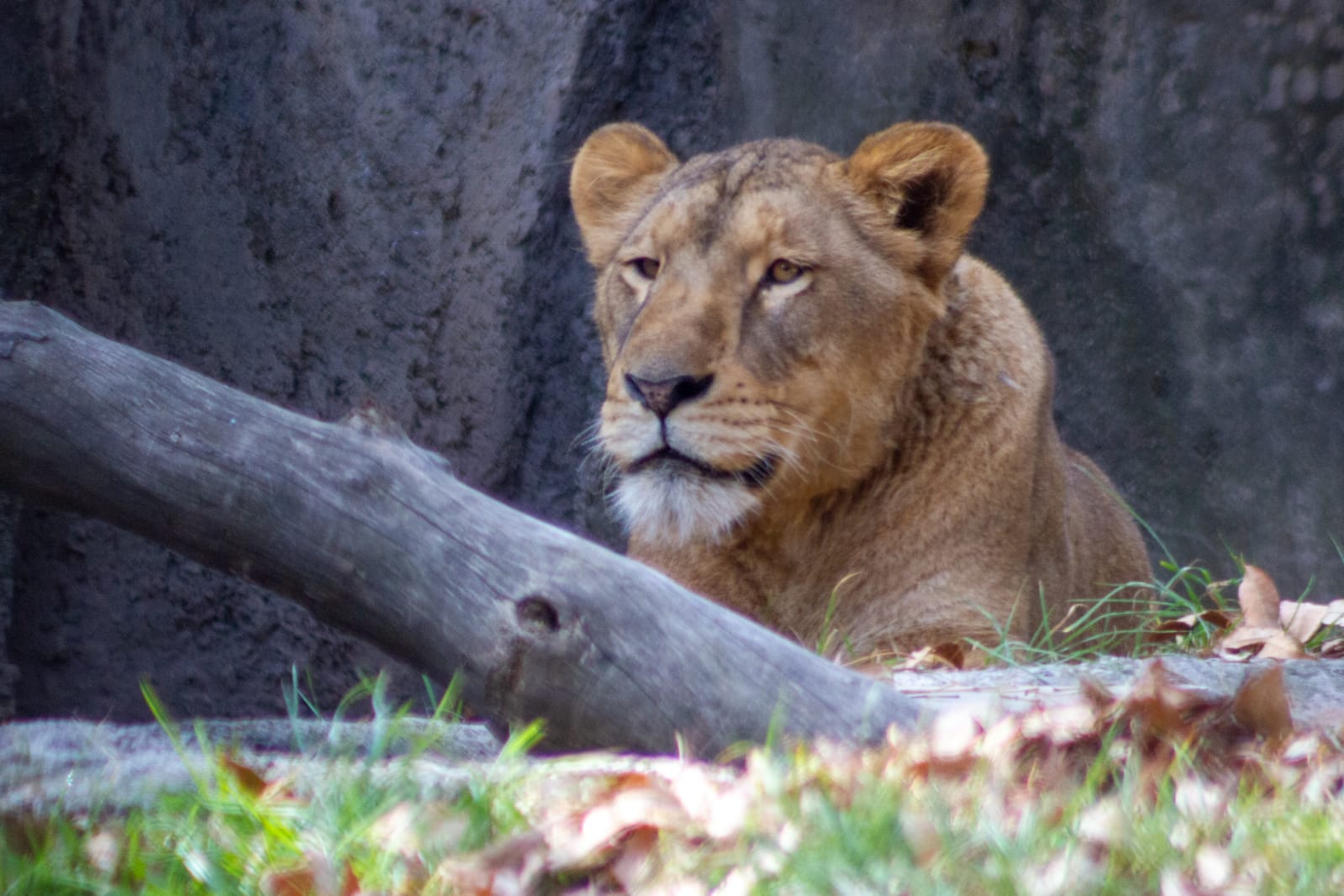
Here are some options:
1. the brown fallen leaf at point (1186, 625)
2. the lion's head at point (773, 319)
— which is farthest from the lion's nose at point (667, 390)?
the brown fallen leaf at point (1186, 625)

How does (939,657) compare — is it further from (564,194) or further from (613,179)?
(564,194)

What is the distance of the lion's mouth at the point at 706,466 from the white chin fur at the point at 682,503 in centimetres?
2

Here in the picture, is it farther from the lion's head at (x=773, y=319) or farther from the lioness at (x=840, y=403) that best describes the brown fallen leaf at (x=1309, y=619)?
the lion's head at (x=773, y=319)

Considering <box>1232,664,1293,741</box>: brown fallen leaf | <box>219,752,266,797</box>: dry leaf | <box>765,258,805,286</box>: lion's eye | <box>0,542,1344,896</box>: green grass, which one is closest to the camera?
<box>0,542,1344,896</box>: green grass

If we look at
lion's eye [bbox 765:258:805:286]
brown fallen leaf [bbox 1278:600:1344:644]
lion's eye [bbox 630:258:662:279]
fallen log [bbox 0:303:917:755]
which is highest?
lion's eye [bbox 765:258:805:286]

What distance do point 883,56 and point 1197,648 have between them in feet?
8.60

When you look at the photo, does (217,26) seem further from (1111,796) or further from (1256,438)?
(1111,796)

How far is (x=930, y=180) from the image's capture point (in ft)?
12.7

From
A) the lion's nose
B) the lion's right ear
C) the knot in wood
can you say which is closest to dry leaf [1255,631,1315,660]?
the lion's nose

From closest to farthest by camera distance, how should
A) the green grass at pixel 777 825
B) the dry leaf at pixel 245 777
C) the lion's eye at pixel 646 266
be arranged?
1. the green grass at pixel 777 825
2. the dry leaf at pixel 245 777
3. the lion's eye at pixel 646 266

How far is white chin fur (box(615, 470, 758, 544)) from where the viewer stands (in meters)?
3.54

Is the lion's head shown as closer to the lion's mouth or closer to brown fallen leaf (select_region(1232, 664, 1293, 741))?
the lion's mouth

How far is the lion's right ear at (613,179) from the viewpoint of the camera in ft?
14.3

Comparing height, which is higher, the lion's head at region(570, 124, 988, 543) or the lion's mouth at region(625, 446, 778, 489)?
the lion's head at region(570, 124, 988, 543)
